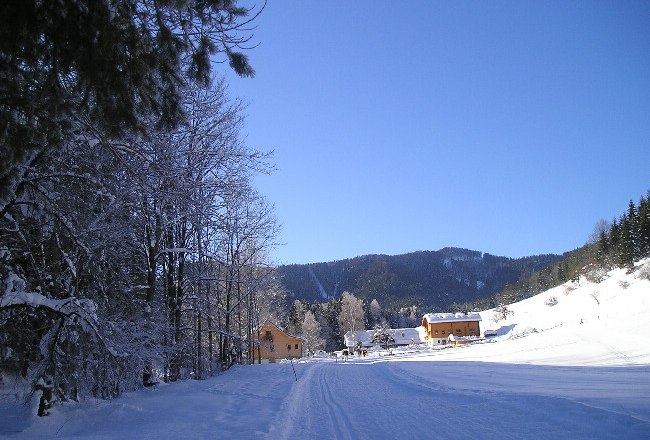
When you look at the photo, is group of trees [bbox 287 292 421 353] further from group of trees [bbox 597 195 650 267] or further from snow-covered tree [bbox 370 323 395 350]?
group of trees [bbox 597 195 650 267]

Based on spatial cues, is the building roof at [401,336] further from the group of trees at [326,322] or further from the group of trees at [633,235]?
the group of trees at [633,235]

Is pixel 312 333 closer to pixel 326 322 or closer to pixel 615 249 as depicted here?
pixel 326 322

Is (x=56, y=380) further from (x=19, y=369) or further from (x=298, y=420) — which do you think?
(x=298, y=420)

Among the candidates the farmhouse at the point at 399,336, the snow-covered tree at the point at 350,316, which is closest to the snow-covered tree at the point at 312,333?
the farmhouse at the point at 399,336

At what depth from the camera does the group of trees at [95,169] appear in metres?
4.96

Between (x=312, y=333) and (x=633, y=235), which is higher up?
(x=633, y=235)

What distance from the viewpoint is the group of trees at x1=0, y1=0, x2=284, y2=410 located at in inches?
195

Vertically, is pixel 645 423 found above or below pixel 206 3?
below

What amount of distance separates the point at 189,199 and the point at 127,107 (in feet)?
17.1

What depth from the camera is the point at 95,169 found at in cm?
913

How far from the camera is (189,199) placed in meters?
10.5

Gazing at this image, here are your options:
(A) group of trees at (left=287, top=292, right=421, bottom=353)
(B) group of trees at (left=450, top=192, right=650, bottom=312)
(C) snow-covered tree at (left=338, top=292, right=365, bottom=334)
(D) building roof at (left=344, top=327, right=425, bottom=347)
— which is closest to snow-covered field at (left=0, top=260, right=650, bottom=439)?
(A) group of trees at (left=287, top=292, right=421, bottom=353)

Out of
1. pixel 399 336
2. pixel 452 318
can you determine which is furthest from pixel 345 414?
pixel 399 336

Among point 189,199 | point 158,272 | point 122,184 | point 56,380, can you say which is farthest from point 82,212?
point 158,272
